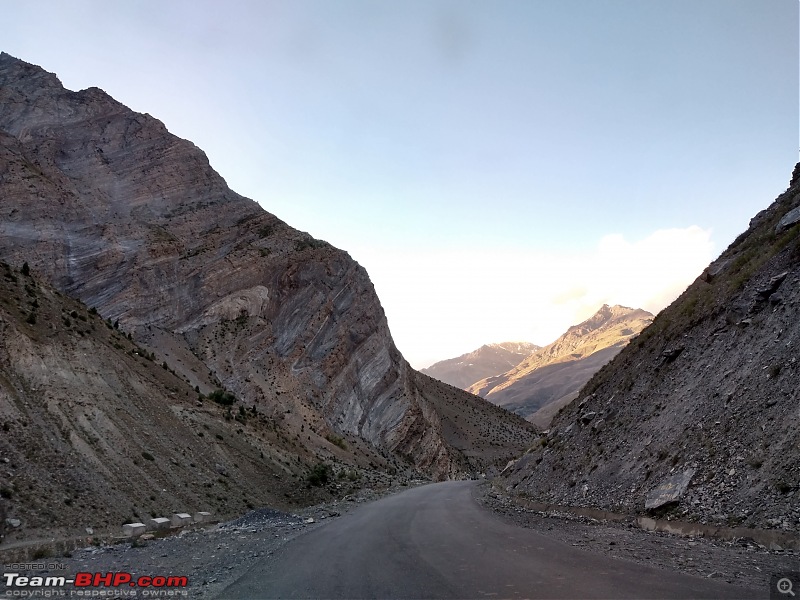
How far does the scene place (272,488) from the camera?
83.1 feet

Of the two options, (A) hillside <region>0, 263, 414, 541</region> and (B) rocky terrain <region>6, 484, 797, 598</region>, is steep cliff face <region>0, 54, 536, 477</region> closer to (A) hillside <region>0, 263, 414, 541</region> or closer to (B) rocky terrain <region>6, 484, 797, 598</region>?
(A) hillside <region>0, 263, 414, 541</region>

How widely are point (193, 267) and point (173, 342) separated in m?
10.9

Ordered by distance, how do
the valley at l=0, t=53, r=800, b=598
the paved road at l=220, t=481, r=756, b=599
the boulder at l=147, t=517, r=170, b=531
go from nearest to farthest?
the paved road at l=220, t=481, r=756, b=599, the valley at l=0, t=53, r=800, b=598, the boulder at l=147, t=517, r=170, b=531

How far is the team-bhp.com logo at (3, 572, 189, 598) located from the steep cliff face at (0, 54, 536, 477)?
34.6m

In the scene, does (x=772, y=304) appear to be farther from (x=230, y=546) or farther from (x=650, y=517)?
(x=230, y=546)

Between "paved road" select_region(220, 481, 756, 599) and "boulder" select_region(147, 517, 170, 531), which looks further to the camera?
"boulder" select_region(147, 517, 170, 531)

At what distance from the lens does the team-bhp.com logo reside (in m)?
8.04

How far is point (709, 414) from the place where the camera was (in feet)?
41.4

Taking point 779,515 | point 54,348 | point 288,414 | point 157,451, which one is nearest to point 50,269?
point 288,414

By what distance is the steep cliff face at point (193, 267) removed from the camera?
4922cm

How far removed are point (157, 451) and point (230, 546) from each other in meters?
10.4

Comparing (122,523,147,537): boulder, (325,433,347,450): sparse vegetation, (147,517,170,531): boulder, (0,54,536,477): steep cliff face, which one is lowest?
(325,433,347,450): sparse vegetation

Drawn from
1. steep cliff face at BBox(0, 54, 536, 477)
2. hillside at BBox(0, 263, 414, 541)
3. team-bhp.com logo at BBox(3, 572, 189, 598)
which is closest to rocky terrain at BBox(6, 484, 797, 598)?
team-bhp.com logo at BBox(3, 572, 189, 598)

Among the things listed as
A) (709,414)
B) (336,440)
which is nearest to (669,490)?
(709,414)
